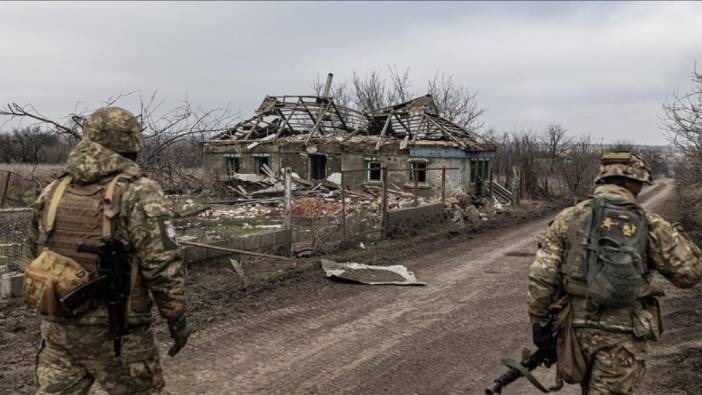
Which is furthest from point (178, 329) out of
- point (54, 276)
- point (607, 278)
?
point (607, 278)

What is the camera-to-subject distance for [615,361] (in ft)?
10.3

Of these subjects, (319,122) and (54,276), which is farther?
(319,122)

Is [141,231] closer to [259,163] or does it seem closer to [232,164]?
[259,163]

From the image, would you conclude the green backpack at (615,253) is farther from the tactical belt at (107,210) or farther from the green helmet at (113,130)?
the green helmet at (113,130)

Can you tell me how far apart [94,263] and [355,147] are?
21175 millimetres

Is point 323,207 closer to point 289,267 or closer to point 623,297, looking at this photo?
point 289,267

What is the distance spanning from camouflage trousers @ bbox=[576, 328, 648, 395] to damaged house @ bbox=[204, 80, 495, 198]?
1864 centimetres

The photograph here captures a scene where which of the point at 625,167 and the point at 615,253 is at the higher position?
the point at 625,167

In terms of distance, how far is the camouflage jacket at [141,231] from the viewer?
9.73 ft

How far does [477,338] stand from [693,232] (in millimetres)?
11966

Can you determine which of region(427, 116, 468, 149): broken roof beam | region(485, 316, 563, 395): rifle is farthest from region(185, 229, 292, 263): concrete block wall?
region(427, 116, 468, 149): broken roof beam

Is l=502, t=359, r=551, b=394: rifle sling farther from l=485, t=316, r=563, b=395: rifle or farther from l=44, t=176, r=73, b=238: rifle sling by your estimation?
l=44, t=176, r=73, b=238: rifle sling

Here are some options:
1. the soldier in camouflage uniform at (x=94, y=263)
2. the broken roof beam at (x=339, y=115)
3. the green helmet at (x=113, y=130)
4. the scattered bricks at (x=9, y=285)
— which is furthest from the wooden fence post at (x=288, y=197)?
the broken roof beam at (x=339, y=115)

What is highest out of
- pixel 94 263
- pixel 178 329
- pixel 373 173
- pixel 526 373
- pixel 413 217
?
pixel 94 263
